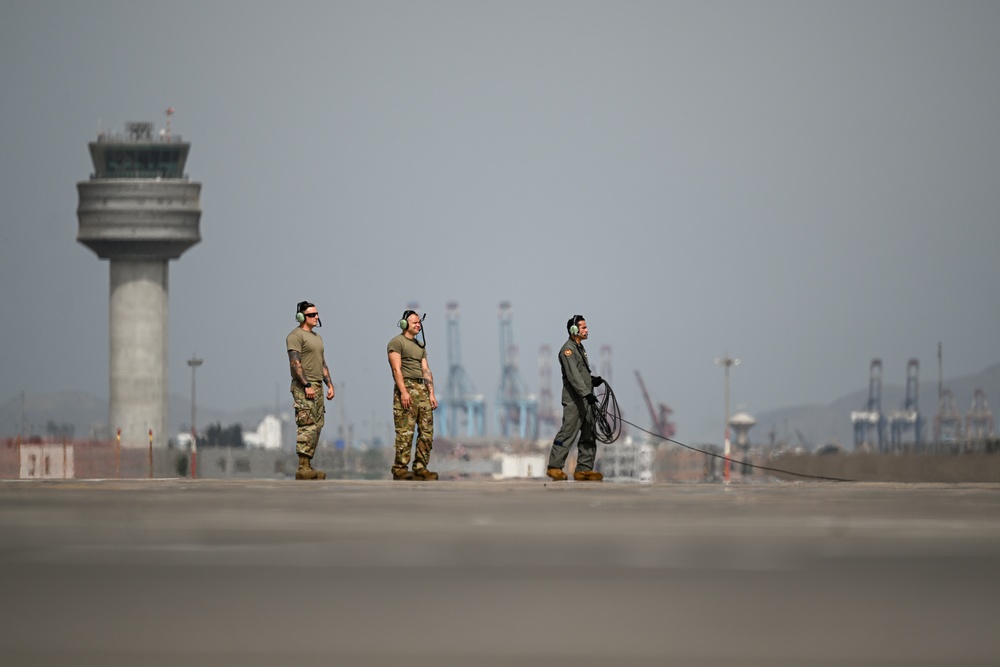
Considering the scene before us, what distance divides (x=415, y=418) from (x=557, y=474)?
1.91 m

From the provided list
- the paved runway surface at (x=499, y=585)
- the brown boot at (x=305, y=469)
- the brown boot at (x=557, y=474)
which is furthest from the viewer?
the brown boot at (x=557, y=474)

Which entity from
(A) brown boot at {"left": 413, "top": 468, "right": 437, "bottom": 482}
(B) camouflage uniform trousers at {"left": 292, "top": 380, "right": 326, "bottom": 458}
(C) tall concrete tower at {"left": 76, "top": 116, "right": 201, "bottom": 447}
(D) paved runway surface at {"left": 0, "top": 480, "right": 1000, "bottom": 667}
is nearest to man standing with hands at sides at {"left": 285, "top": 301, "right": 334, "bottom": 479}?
(B) camouflage uniform trousers at {"left": 292, "top": 380, "right": 326, "bottom": 458}

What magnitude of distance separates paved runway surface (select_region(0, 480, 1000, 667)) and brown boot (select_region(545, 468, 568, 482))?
6.78 metres

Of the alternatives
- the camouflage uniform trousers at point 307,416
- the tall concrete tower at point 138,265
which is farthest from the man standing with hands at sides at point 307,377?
the tall concrete tower at point 138,265

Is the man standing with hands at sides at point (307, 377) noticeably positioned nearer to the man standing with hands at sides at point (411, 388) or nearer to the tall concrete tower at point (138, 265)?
the man standing with hands at sides at point (411, 388)

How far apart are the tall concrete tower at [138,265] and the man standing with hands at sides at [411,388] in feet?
459

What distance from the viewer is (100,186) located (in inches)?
6344

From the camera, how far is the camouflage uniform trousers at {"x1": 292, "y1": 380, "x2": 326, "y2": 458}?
19297 millimetres

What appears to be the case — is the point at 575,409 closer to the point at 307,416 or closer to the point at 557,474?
the point at 557,474

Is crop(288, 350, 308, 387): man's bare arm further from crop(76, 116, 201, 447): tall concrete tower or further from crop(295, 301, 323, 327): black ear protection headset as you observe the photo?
crop(76, 116, 201, 447): tall concrete tower

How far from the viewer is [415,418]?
19.5 m

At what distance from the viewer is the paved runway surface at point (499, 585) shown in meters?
5.35

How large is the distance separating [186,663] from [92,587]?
6.73ft

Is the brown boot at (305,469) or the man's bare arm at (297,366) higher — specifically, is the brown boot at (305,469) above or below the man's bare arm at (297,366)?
below
